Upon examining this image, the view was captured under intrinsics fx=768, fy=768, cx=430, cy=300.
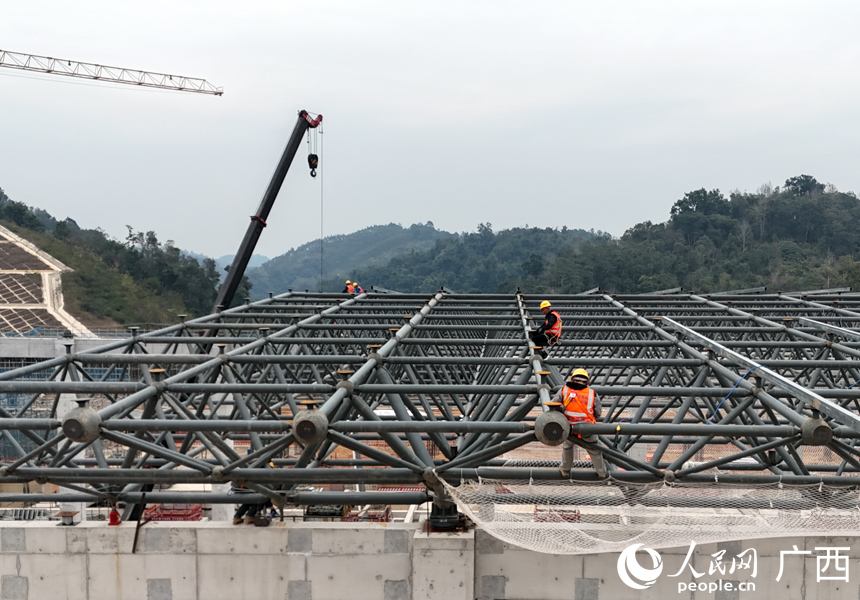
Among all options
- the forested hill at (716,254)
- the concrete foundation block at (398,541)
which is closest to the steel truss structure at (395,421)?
the concrete foundation block at (398,541)

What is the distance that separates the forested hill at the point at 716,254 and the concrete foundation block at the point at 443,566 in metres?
83.0

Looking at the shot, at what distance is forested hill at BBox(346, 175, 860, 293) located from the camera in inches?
4358

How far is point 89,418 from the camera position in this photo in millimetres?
10852

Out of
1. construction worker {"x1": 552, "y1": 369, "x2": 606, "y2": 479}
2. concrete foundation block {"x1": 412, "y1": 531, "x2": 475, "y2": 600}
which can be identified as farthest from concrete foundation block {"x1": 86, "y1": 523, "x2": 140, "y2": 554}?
construction worker {"x1": 552, "y1": 369, "x2": 606, "y2": 479}

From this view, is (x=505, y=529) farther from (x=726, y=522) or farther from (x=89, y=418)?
(x=89, y=418)

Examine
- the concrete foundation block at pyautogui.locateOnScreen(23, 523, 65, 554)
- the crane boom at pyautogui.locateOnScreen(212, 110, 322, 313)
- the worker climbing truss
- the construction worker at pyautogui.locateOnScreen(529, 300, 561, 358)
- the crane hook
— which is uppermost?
the crane hook

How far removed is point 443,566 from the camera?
1362cm

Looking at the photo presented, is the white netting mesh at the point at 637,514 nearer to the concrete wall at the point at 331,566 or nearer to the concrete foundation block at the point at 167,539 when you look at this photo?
the concrete wall at the point at 331,566

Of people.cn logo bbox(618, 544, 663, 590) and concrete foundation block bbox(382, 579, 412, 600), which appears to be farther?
concrete foundation block bbox(382, 579, 412, 600)

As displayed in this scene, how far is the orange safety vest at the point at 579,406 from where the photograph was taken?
10.9 meters

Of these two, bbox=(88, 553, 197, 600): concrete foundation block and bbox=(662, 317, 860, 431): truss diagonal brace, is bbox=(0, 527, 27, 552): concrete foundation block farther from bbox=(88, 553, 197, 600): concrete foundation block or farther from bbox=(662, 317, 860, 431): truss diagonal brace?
bbox=(662, 317, 860, 431): truss diagonal brace

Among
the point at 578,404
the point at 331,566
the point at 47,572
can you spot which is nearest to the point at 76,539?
the point at 47,572

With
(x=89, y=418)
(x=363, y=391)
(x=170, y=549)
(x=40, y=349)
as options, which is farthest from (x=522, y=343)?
Answer: (x=40, y=349)

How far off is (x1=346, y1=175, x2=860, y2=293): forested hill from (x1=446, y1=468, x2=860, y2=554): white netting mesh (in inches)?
3209
